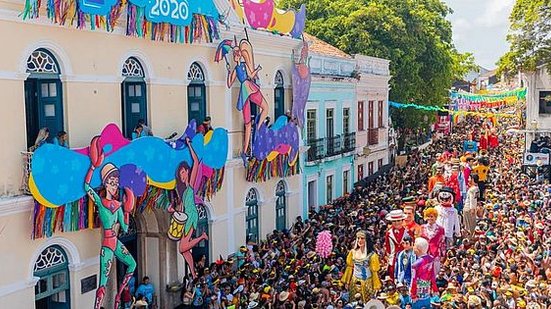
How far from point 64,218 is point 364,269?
228 inches

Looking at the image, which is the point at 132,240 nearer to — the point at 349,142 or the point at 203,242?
the point at 203,242

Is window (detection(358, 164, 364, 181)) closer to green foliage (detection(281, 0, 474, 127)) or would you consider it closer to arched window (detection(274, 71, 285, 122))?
green foliage (detection(281, 0, 474, 127))

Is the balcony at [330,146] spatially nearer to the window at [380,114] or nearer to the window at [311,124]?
the window at [311,124]

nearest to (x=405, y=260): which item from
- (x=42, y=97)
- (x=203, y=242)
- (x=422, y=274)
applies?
(x=422, y=274)

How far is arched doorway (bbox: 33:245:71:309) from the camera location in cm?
1325

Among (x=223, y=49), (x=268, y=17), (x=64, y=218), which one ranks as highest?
(x=268, y=17)

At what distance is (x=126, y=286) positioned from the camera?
15.0m

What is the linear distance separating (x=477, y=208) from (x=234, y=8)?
943cm

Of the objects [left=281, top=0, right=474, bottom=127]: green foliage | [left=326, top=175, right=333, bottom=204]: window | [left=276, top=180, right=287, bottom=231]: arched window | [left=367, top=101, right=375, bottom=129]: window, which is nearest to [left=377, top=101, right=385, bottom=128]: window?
[left=367, top=101, right=375, bottom=129]: window

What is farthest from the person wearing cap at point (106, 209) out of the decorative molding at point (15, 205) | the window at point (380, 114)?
the window at point (380, 114)

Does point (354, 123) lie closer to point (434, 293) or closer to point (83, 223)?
point (434, 293)

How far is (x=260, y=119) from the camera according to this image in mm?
20234

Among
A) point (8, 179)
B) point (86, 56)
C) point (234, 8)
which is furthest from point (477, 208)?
point (8, 179)

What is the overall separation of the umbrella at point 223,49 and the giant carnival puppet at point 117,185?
7.34ft
